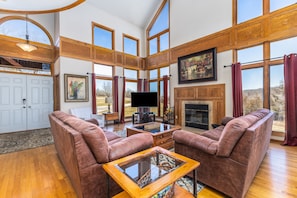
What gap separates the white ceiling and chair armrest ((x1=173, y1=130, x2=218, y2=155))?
20.4ft

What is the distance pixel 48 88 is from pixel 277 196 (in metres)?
7.32

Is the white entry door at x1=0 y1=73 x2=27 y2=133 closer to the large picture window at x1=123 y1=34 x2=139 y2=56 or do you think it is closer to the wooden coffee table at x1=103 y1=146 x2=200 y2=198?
the large picture window at x1=123 y1=34 x2=139 y2=56

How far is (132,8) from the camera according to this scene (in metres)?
6.38

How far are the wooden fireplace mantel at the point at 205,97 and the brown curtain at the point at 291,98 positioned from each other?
1.53 m

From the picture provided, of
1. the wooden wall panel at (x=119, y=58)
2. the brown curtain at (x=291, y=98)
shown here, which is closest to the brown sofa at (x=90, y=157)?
the brown curtain at (x=291, y=98)

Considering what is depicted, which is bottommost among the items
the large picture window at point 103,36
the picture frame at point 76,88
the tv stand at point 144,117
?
the tv stand at point 144,117

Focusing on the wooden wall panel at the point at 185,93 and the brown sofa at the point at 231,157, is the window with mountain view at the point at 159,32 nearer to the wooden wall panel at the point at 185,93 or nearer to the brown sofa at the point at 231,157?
the wooden wall panel at the point at 185,93

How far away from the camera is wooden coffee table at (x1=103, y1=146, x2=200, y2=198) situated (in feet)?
3.56

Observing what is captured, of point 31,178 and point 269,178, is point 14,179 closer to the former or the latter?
point 31,178

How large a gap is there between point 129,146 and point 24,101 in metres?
5.74

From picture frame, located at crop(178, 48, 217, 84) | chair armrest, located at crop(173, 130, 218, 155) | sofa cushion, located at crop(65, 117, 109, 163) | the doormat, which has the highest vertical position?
picture frame, located at crop(178, 48, 217, 84)

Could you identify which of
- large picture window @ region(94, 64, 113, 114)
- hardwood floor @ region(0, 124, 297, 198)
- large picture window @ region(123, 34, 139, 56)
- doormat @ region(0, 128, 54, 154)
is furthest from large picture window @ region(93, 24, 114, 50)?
hardwood floor @ region(0, 124, 297, 198)

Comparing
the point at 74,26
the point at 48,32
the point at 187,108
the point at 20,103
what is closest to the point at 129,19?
the point at 74,26

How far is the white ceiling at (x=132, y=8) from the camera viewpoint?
589 centimetres
